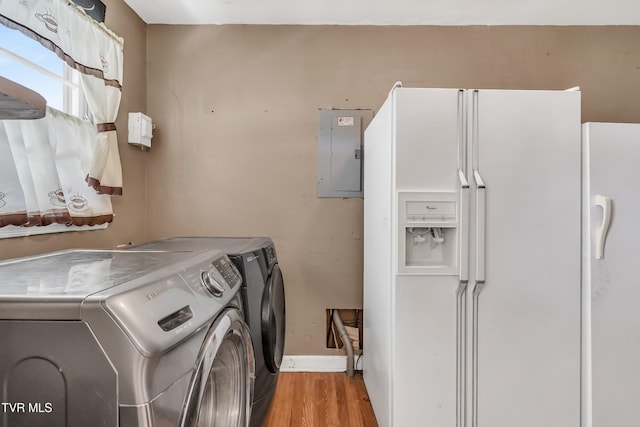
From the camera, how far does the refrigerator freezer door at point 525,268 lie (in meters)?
1.47

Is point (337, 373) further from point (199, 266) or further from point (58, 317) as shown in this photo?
point (58, 317)

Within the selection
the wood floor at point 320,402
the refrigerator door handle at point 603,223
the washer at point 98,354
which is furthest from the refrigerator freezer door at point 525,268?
the washer at point 98,354

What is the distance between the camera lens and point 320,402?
6.56ft

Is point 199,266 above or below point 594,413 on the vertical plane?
above

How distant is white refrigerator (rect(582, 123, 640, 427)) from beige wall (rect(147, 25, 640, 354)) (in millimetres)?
1075

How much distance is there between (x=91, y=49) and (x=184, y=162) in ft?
2.83

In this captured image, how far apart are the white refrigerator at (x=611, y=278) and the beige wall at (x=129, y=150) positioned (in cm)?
257

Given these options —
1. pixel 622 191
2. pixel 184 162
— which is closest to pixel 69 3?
pixel 184 162

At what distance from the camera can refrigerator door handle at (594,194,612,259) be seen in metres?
1.46

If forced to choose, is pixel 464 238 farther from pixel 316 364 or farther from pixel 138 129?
pixel 138 129

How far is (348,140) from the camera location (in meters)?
2.37

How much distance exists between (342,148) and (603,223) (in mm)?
1533

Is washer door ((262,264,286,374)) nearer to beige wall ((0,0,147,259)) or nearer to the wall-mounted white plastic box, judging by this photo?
beige wall ((0,0,147,259))

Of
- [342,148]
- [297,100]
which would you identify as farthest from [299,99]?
[342,148]
